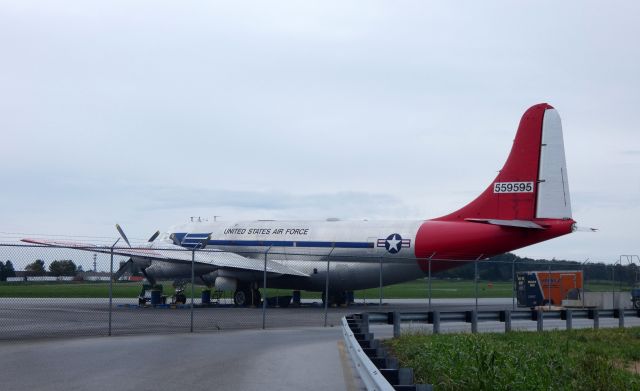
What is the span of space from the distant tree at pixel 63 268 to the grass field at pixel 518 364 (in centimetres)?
876

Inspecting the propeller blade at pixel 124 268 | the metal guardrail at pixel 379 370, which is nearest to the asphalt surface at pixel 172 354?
the metal guardrail at pixel 379 370

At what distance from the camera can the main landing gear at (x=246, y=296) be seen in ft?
124

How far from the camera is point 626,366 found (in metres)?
14.9

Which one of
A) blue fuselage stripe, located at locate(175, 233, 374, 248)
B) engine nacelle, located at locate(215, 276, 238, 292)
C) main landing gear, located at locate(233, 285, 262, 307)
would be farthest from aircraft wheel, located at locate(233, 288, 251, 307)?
blue fuselage stripe, located at locate(175, 233, 374, 248)

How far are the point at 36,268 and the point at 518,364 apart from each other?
1271 centimetres

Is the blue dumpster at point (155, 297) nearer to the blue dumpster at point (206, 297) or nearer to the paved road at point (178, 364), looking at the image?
the blue dumpster at point (206, 297)

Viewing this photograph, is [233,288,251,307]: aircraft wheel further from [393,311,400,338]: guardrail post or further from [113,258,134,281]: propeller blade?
[393,311,400,338]: guardrail post

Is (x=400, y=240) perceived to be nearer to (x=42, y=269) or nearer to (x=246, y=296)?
(x=246, y=296)

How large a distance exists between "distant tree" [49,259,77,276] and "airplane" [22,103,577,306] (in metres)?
8.41

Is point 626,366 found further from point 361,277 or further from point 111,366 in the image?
point 361,277

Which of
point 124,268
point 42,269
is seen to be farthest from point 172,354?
point 124,268

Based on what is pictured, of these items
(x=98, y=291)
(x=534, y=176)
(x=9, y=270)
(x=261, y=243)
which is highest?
(x=534, y=176)

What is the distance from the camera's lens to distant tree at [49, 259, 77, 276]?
21.0m

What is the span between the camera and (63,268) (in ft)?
71.1
